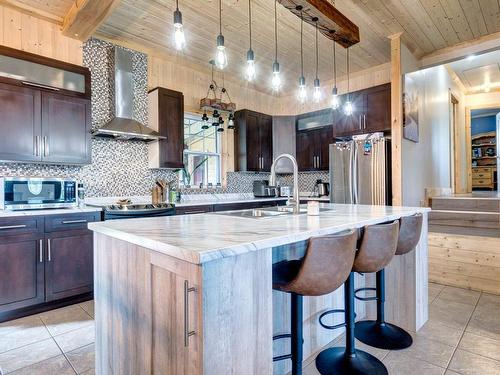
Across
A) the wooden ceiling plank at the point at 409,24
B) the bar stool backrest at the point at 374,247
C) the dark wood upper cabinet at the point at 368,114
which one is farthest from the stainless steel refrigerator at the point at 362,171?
the bar stool backrest at the point at 374,247

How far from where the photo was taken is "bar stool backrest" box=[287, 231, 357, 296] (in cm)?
133

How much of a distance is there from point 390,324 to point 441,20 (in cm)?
338

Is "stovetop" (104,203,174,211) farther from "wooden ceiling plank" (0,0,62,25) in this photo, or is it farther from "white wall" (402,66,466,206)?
"white wall" (402,66,466,206)

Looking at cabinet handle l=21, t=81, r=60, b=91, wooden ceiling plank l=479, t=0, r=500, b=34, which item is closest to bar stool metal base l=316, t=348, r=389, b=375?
cabinet handle l=21, t=81, r=60, b=91

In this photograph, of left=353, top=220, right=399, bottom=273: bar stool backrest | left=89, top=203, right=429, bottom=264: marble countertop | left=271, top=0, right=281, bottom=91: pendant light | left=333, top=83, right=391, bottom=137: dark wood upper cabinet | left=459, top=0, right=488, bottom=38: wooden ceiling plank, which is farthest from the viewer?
left=333, top=83, right=391, bottom=137: dark wood upper cabinet

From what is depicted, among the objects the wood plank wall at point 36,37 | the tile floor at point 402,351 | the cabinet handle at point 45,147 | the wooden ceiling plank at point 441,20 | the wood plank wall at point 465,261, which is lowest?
the tile floor at point 402,351

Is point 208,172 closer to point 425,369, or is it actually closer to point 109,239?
point 109,239

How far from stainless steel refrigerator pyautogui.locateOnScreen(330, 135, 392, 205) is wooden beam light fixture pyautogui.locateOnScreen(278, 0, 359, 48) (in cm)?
189

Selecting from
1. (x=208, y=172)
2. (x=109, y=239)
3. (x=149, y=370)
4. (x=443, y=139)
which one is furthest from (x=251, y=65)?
(x=443, y=139)

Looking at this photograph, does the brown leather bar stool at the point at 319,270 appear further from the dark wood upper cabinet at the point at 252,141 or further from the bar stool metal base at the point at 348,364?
the dark wood upper cabinet at the point at 252,141

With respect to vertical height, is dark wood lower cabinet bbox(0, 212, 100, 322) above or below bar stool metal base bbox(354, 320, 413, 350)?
above

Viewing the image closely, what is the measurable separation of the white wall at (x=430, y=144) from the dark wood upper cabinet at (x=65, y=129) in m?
3.86

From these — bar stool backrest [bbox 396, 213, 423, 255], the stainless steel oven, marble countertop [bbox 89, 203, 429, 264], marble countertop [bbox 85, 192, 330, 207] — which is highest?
the stainless steel oven

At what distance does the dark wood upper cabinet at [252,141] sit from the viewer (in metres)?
5.09
